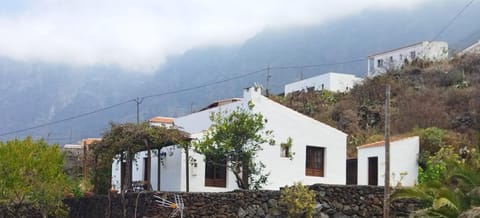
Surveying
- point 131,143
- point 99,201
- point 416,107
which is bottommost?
point 99,201

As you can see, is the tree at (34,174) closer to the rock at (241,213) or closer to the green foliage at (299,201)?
the rock at (241,213)

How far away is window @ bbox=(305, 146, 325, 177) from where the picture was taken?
3055 centimetres

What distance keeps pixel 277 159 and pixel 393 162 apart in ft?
16.9

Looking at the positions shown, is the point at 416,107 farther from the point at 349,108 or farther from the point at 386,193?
the point at 386,193

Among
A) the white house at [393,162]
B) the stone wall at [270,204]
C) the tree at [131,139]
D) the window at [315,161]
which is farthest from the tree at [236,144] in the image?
the white house at [393,162]

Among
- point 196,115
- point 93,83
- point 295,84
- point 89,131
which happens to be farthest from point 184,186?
Answer: point 93,83

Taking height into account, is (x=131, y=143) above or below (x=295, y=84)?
below

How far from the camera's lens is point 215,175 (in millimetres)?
29219

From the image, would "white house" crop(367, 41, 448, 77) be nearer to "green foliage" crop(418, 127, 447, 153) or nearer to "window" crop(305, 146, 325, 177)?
"green foliage" crop(418, 127, 447, 153)

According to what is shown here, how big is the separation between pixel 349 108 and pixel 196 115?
1874 centimetres

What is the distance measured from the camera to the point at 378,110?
47.9 m

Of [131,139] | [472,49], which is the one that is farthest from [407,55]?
[131,139]

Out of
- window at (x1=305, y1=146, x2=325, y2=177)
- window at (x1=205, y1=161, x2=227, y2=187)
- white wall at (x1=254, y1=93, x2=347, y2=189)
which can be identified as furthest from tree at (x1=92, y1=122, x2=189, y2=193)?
window at (x1=305, y1=146, x2=325, y2=177)

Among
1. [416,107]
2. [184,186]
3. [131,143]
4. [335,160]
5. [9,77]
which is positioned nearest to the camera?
[131,143]
